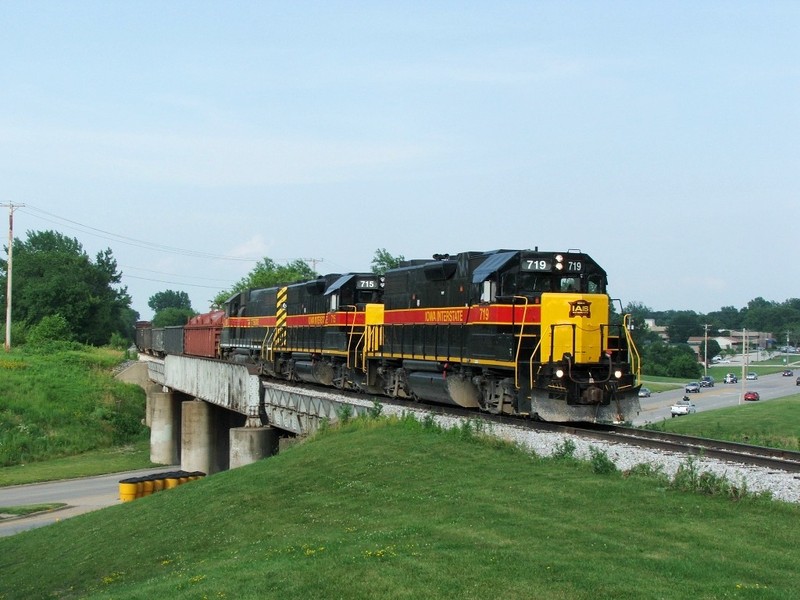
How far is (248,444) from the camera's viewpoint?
3041 cm

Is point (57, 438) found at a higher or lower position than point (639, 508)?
lower

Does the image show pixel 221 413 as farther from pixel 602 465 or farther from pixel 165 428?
pixel 602 465

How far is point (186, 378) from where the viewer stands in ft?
156

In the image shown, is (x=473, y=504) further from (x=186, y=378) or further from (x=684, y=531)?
(x=186, y=378)

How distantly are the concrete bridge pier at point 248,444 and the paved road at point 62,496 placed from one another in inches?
316

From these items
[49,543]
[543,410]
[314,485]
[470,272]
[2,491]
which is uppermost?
[470,272]

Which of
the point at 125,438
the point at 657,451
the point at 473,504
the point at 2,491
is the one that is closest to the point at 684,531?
the point at 473,504

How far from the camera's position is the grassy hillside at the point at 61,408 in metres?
52.8

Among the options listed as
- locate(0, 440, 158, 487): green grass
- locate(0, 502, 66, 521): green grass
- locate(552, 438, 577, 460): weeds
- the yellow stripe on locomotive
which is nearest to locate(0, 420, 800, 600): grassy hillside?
locate(552, 438, 577, 460): weeds

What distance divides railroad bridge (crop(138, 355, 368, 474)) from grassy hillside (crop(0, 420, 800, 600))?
6.52 metres

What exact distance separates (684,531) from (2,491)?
3891 centimetres

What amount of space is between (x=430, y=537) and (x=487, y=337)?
9.21 meters

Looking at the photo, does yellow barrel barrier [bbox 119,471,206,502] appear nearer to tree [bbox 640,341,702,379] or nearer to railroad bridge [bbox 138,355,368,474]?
railroad bridge [bbox 138,355,368,474]

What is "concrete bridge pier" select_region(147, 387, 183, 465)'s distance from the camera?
52781 millimetres
